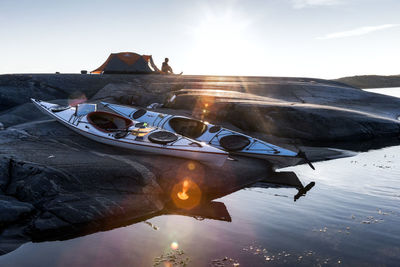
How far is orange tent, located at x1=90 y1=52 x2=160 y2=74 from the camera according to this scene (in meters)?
28.5

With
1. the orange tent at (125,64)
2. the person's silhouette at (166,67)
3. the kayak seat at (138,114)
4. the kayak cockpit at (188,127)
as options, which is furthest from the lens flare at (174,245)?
the person's silhouette at (166,67)

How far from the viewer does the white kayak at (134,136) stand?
954 centimetres

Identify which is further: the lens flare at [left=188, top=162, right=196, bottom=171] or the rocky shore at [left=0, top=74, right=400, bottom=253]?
the lens flare at [left=188, top=162, right=196, bottom=171]

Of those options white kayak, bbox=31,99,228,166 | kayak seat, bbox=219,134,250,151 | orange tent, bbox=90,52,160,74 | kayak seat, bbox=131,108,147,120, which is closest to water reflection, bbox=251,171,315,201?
kayak seat, bbox=219,134,250,151

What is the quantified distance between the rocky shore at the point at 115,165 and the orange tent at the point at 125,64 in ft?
25.2

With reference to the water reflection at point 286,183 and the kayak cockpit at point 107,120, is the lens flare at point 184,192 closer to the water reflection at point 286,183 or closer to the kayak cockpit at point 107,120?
the water reflection at point 286,183

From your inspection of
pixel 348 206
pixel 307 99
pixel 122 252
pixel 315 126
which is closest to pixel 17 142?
pixel 122 252

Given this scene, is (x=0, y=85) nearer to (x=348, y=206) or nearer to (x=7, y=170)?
(x=7, y=170)

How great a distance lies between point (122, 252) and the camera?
5.82m

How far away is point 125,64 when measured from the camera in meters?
28.6

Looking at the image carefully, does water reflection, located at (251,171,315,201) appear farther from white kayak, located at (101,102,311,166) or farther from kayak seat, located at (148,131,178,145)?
kayak seat, located at (148,131,178,145)

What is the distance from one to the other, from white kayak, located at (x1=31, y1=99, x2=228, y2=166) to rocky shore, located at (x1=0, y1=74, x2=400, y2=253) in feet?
0.97

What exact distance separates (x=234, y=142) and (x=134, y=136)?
3.39m

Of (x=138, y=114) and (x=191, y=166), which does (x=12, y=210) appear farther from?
(x=138, y=114)
